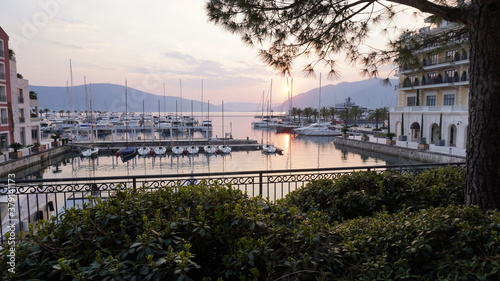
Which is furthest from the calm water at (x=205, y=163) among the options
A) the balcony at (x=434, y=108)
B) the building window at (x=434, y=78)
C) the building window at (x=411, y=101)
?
the building window at (x=434, y=78)

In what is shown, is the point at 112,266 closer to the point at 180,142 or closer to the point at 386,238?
the point at 386,238

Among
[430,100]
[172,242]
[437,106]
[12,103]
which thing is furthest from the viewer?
[430,100]

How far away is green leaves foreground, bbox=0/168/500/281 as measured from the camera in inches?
87.6

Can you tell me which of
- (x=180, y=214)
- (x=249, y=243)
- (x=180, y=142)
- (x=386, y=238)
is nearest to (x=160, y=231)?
(x=180, y=214)

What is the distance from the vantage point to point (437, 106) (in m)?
35.3

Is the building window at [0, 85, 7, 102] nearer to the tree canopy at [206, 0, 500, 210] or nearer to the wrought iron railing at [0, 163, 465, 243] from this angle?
the wrought iron railing at [0, 163, 465, 243]

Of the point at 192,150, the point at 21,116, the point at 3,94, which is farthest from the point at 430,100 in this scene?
the point at 21,116

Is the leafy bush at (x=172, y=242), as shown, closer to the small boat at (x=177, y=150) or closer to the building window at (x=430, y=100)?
the small boat at (x=177, y=150)

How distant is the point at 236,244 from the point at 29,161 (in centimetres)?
3284

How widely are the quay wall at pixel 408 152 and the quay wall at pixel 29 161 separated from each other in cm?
3437

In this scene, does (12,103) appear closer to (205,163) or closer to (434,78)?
(205,163)

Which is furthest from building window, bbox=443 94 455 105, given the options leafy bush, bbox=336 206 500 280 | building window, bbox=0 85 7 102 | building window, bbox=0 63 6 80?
building window, bbox=0 85 7 102

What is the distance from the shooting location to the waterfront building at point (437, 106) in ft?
107

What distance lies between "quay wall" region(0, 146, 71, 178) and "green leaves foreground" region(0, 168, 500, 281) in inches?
1066
